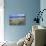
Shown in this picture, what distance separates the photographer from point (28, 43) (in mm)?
3203

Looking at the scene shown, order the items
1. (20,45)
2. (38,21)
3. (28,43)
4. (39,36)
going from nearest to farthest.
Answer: (39,36) → (28,43) → (20,45) → (38,21)

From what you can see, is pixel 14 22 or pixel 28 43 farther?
pixel 14 22

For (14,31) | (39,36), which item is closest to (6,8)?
(14,31)

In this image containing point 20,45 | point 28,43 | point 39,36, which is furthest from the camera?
point 20,45

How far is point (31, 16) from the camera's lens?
503 centimetres

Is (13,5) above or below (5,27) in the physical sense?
above

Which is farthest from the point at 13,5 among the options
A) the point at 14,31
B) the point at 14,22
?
the point at 14,31

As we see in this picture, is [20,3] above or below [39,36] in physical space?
above

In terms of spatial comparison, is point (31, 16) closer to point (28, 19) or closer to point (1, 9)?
point (28, 19)

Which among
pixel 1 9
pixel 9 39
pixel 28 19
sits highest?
pixel 1 9

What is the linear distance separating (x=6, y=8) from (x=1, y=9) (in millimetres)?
198

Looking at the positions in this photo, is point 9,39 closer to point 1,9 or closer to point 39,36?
point 1,9

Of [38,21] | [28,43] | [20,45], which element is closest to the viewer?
[28,43]

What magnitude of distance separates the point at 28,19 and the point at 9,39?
1.03m
